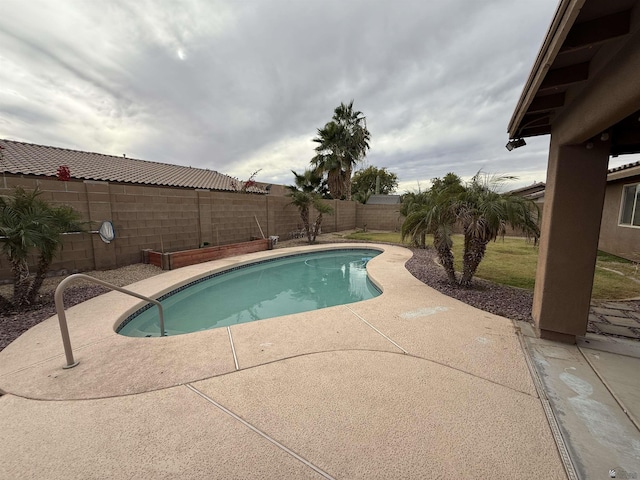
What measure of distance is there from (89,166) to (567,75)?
16.9 metres

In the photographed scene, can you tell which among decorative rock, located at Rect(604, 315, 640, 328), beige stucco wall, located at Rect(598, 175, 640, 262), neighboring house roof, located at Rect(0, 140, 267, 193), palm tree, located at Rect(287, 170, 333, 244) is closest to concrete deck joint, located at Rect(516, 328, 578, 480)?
decorative rock, located at Rect(604, 315, 640, 328)

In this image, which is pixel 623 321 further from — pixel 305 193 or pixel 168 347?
pixel 305 193

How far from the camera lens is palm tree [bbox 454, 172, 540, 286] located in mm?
5145

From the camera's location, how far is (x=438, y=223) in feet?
19.6

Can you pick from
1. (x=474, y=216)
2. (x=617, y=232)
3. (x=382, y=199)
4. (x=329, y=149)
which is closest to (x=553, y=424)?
(x=474, y=216)

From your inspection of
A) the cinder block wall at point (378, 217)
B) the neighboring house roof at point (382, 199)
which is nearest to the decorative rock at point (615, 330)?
the cinder block wall at point (378, 217)

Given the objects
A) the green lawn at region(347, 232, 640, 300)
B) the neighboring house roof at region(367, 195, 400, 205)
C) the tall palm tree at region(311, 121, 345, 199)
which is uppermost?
the tall palm tree at region(311, 121, 345, 199)

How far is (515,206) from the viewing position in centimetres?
515

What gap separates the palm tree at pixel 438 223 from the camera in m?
5.83

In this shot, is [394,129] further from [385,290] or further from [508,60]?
[385,290]

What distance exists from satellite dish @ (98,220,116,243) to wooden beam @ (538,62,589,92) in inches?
399

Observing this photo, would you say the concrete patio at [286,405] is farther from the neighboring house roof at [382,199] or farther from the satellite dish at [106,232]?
the neighboring house roof at [382,199]

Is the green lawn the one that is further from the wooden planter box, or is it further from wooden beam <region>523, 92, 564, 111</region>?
the wooden planter box

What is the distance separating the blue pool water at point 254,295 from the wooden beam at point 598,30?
18.4 feet
